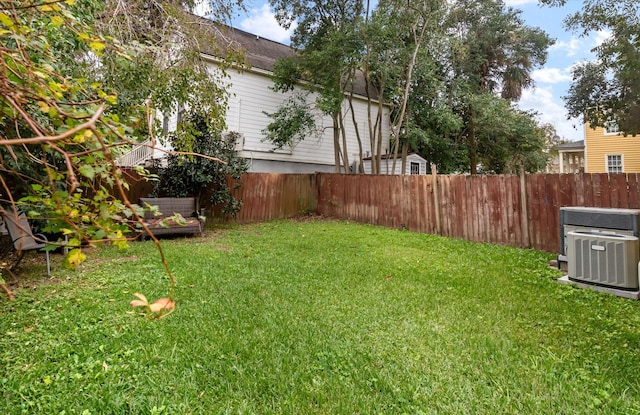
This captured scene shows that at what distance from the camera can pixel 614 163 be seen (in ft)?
57.5

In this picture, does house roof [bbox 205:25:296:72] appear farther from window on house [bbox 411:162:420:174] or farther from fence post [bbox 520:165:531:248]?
fence post [bbox 520:165:531:248]

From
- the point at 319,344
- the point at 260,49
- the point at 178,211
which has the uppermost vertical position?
the point at 260,49

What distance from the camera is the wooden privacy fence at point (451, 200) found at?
241 inches

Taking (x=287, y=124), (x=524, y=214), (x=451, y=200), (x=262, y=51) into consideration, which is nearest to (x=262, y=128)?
(x=287, y=124)

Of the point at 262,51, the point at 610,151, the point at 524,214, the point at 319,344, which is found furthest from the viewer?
the point at 610,151

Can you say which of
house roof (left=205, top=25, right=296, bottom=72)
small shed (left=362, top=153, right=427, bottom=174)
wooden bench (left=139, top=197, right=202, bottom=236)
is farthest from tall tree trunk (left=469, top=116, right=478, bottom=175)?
wooden bench (left=139, top=197, right=202, bottom=236)

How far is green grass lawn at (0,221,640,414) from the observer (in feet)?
6.86

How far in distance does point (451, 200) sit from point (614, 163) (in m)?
15.4

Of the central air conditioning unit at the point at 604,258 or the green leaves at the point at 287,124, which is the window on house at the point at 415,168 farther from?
the central air conditioning unit at the point at 604,258

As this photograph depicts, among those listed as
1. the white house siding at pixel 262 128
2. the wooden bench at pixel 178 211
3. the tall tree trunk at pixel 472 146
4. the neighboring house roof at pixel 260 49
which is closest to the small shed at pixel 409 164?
the white house siding at pixel 262 128

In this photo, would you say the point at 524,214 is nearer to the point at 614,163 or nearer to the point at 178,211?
the point at 178,211

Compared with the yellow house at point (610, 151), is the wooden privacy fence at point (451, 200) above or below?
below

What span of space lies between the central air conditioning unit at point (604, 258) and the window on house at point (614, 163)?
696 inches

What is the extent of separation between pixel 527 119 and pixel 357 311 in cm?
1655
